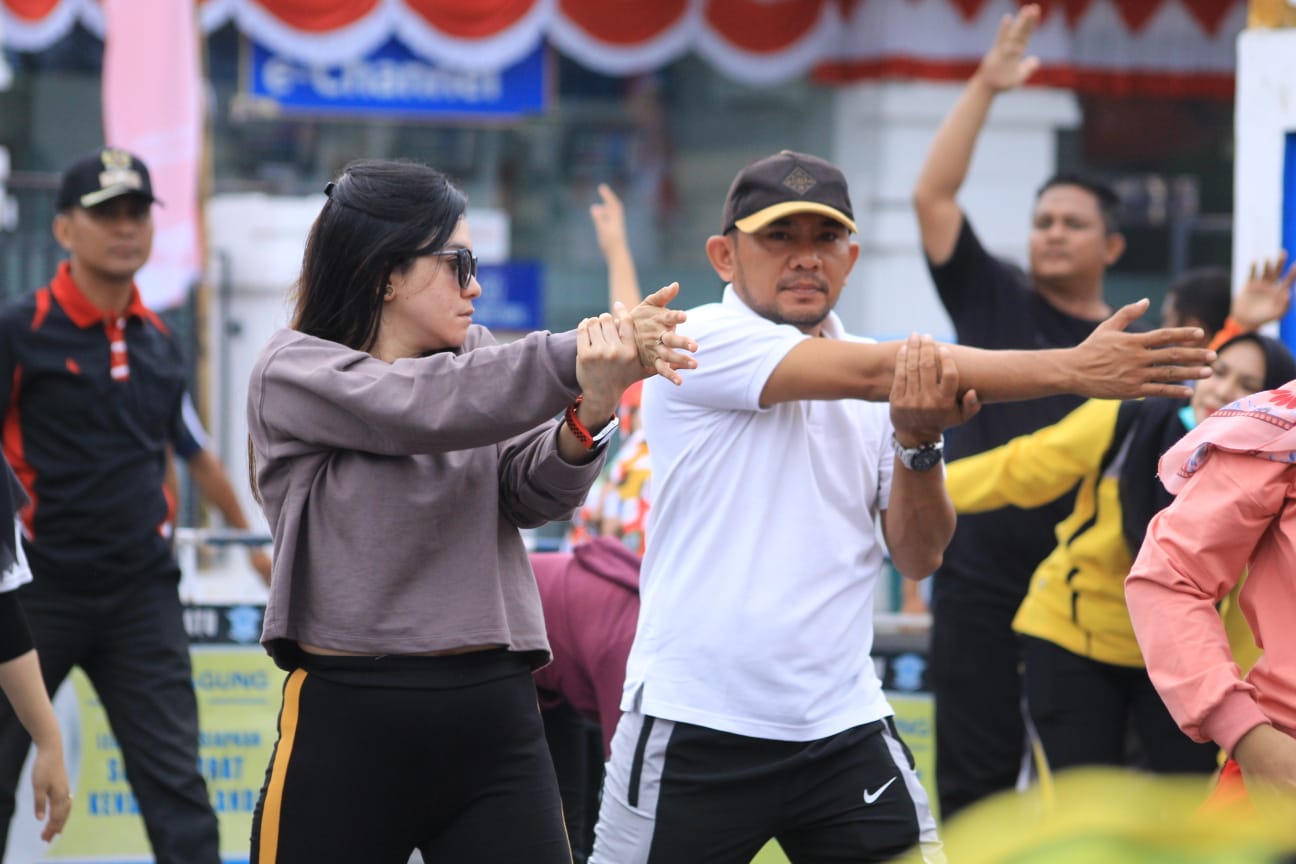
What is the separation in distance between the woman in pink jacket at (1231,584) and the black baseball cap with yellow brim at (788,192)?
92cm

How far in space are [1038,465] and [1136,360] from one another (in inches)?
71.8

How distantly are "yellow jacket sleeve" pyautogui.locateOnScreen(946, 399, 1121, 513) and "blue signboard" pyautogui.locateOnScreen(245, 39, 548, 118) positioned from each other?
709cm

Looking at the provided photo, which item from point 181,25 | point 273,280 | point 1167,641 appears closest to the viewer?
point 1167,641

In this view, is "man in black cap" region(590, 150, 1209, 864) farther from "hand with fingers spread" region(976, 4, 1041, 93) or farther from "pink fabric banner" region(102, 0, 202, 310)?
"pink fabric banner" region(102, 0, 202, 310)

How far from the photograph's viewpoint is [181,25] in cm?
940

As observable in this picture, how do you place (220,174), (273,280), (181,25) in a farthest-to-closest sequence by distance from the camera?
(220,174) < (273,280) < (181,25)

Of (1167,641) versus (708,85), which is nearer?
(1167,641)

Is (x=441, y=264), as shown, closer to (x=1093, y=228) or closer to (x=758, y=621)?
(x=758, y=621)

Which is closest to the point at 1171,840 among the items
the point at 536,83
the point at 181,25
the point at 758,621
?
the point at 758,621

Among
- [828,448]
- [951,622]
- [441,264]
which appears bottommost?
[951,622]

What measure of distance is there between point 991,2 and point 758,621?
8.76 metres

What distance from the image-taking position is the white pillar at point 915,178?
1135 cm

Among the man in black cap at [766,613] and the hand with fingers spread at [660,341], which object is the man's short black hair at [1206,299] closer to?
the man in black cap at [766,613]

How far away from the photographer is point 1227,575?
9.95 ft
